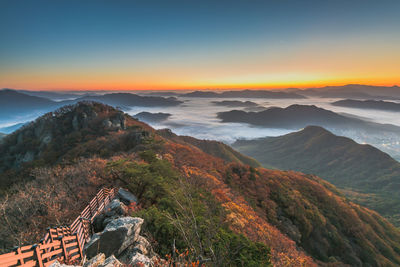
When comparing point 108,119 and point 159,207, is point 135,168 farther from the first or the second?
point 108,119

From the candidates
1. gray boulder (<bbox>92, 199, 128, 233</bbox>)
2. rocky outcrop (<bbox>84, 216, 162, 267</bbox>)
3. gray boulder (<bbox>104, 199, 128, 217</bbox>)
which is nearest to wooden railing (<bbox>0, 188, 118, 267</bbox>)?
gray boulder (<bbox>92, 199, 128, 233</bbox>)

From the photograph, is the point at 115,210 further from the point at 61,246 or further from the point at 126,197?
the point at 61,246

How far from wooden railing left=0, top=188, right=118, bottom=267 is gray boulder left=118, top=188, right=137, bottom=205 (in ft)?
3.22

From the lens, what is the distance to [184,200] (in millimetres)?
13844

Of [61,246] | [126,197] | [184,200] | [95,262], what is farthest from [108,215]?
[184,200]

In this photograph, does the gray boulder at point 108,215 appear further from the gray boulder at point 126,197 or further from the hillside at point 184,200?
the gray boulder at point 126,197

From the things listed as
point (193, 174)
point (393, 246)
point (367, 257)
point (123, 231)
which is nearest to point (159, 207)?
point (123, 231)

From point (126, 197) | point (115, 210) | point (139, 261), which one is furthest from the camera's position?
point (126, 197)

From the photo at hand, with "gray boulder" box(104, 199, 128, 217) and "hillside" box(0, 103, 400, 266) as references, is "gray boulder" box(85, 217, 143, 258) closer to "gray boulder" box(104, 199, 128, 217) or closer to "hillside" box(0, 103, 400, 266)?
"hillside" box(0, 103, 400, 266)

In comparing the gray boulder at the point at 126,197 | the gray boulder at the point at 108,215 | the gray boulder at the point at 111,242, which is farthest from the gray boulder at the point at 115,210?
the gray boulder at the point at 111,242

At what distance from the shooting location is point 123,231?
8.26 metres

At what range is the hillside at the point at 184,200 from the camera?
32.2 feet

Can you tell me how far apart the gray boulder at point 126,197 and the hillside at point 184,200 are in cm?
94

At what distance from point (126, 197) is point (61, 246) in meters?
6.75
